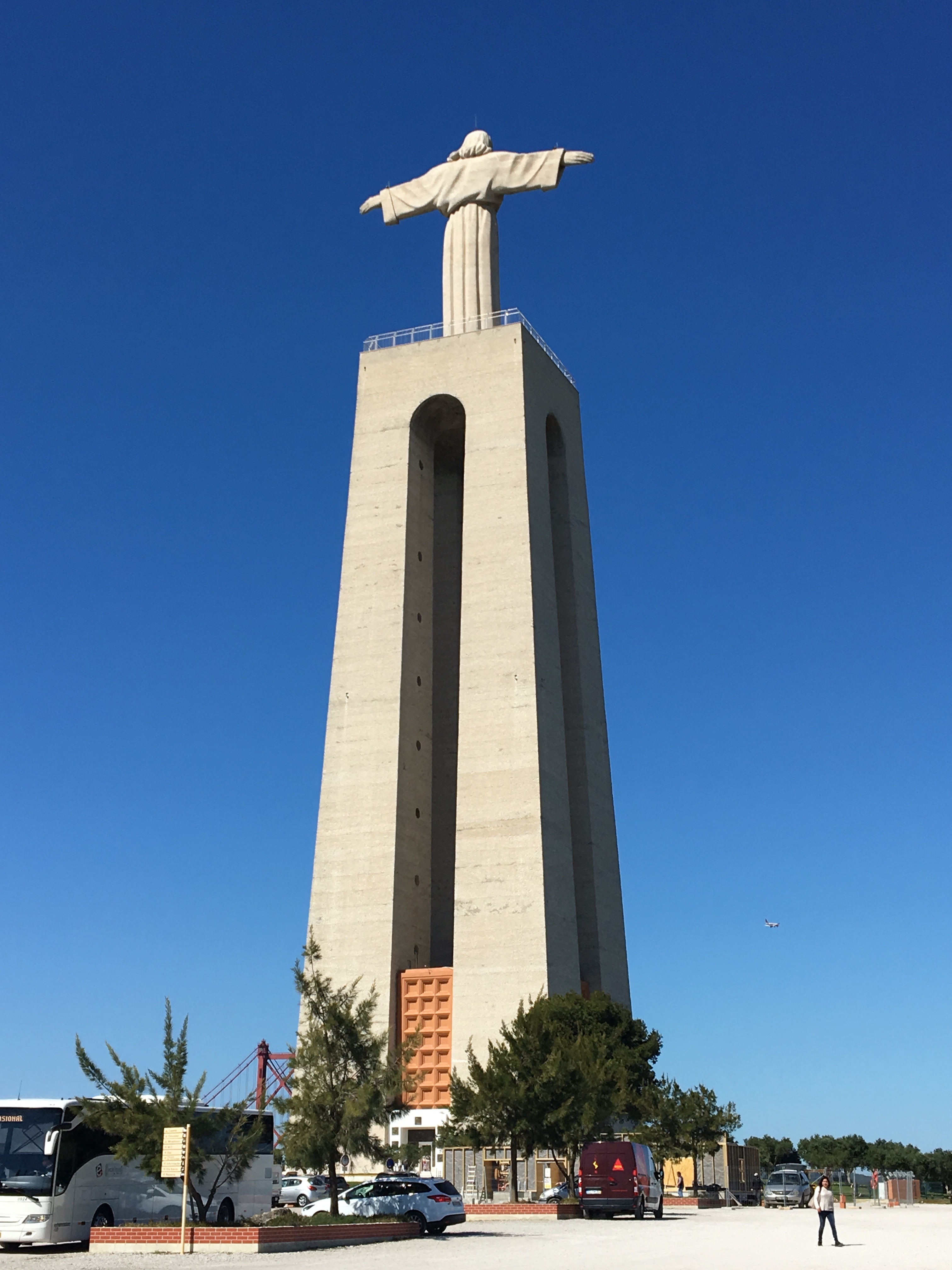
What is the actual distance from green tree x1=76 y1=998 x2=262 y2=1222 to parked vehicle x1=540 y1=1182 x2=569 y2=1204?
13679 millimetres

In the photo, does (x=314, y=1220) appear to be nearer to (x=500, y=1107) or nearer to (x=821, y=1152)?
(x=500, y=1107)

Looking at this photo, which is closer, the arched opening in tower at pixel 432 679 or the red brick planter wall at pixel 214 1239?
the red brick planter wall at pixel 214 1239

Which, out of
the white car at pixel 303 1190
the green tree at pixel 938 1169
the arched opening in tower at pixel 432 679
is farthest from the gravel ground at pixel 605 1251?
the green tree at pixel 938 1169

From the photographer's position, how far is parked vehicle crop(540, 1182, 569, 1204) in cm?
3812

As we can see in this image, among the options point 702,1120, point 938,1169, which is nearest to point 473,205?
point 702,1120

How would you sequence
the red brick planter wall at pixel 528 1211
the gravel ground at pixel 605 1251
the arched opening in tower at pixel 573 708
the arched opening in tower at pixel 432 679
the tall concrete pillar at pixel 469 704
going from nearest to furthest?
1. the gravel ground at pixel 605 1251
2. the red brick planter wall at pixel 528 1211
3. the tall concrete pillar at pixel 469 704
4. the arched opening in tower at pixel 432 679
5. the arched opening in tower at pixel 573 708

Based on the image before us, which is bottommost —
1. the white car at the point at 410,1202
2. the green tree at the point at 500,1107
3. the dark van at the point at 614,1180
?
the white car at the point at 410,1202

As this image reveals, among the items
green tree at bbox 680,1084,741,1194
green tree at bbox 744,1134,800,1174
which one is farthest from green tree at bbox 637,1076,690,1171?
green tree at bbox 744,1134,800,1174

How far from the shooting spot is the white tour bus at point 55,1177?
76.8ft

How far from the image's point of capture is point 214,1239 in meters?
22.4

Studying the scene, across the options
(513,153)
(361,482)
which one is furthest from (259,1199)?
(513,153)

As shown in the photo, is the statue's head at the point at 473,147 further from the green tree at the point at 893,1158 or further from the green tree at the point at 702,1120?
the green tree at the point at 893,1158

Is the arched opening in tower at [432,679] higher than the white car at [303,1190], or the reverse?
the arched opening in tower at [432,679]

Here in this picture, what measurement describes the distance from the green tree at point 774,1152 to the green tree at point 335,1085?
79.5 metres
